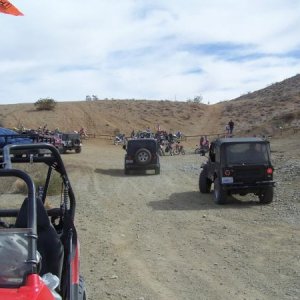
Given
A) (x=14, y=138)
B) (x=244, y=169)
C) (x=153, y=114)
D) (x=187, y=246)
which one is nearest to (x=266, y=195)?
(x=244, y=169)

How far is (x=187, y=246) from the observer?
9.59 meters

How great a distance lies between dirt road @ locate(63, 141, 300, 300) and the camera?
710cm

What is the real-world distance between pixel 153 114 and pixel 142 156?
49.3 meters

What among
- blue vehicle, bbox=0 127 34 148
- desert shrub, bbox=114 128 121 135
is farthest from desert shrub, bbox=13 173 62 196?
desert shrub, bbox=114 128 121 135

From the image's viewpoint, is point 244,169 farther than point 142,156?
No

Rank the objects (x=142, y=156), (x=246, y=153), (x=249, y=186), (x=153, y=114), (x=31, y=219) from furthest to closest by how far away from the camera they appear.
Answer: (x=153, y=114)
(x=142, y=156)
(x=246, y=153)
(x=249, y=186)
(x=31, y=219)

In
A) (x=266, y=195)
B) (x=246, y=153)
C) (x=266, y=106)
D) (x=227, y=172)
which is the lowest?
(x=266, y=195)

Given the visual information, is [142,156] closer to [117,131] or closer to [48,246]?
[48,246]

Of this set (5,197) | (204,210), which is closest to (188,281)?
(204,210)

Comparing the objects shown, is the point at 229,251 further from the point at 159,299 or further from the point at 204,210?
the point at 204,210

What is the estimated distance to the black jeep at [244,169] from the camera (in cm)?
1461

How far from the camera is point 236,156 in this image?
588 inches

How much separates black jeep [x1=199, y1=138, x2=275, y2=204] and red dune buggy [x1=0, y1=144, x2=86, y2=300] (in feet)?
31.3

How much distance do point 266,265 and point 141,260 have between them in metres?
1.87
